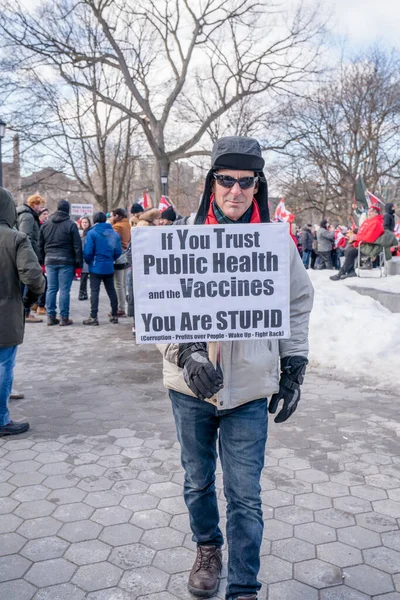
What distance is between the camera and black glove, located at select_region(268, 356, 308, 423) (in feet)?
8.58

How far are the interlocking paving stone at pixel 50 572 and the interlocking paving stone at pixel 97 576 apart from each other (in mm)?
53

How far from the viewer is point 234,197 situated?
2525mm

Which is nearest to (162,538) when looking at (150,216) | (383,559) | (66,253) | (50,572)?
(50,572)

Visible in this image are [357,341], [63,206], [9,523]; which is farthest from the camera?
[63,206]

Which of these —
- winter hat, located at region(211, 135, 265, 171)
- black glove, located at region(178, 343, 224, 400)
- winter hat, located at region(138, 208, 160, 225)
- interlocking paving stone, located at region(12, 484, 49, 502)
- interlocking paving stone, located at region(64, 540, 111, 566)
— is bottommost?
interlocking paving stone, located at region(64, 540, 111, 566)

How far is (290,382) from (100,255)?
7.91 meters

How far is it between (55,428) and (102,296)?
9946mm

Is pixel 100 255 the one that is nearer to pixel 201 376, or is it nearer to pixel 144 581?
pixel 144 581

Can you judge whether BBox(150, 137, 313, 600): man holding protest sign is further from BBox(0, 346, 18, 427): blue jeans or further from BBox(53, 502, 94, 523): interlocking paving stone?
BBox(0, 346, 18, 427): blue jeans

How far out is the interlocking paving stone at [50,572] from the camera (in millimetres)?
2877

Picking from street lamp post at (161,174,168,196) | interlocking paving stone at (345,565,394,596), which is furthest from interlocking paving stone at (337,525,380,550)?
street lamp post at (161,174,168,196)

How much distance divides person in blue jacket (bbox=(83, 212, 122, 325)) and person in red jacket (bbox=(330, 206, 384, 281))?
4.66 metres

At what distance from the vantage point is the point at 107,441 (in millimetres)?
4797

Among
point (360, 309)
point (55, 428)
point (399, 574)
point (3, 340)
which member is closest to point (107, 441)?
point (55, 428)
